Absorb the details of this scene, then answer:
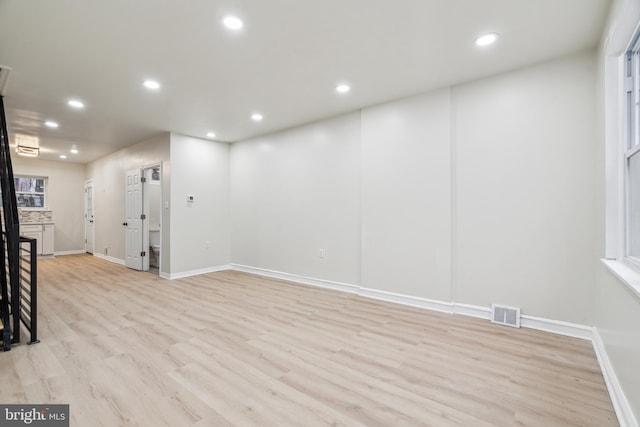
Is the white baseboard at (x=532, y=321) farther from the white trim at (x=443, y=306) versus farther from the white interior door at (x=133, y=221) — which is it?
the white interior door at (x=133, y=221)

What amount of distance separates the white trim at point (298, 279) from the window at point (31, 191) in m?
6.14

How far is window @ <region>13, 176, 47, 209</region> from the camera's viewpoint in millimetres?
7711

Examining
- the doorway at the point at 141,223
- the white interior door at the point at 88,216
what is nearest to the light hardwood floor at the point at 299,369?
the doorway at the point at 141,223

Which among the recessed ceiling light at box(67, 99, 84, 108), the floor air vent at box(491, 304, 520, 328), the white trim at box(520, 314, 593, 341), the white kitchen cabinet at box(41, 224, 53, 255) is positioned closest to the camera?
the white trim at box(520, 314, 593, 341)

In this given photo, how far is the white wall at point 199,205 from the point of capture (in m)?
5.29

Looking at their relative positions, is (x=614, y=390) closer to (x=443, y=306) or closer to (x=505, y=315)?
(x=505, y=315)

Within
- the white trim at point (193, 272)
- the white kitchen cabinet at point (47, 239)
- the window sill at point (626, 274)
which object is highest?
the window sill at point (626, 274)

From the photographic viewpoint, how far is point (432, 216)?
349 cm

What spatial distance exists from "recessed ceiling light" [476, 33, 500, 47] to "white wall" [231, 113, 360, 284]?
1.86 metres

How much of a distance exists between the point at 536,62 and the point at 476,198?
139 centimetres

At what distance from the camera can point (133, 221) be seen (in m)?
6.07

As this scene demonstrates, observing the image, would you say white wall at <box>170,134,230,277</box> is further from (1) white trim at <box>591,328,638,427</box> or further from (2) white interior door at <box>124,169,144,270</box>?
(1) white trim at <box>591,328,638,427</box>

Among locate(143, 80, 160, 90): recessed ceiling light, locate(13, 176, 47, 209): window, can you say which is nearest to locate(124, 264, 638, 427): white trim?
locate(143, 80, 160, 90): recessed ceiling light

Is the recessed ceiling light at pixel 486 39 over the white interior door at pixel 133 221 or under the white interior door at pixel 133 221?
over
